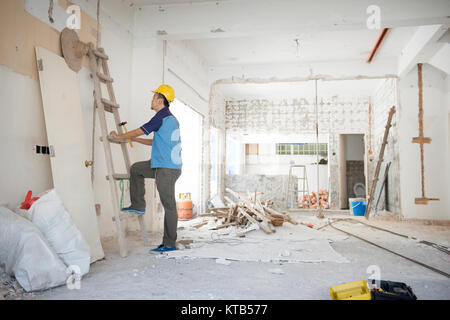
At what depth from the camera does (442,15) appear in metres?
4.08

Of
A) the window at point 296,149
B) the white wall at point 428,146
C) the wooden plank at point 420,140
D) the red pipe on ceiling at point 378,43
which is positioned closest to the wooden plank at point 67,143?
the red pipe on ceiling at point 378,43

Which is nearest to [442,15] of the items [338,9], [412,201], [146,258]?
[338,9]

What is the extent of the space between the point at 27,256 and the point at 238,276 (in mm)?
1443

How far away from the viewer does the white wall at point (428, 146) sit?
20.0 feet

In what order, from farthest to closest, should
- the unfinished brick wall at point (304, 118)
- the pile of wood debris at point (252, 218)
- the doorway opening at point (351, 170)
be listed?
the doorway opening at point (351, 170), the unfinished brick wall at point (304, 118), the pile of wood debris at point (252, 218)

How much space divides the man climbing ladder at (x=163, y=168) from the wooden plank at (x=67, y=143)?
0.38 metres

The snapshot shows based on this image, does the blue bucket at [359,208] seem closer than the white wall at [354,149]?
Yes

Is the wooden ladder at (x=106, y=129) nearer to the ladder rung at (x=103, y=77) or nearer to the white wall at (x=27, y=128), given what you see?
the ladder rung at (x=103, y=77)

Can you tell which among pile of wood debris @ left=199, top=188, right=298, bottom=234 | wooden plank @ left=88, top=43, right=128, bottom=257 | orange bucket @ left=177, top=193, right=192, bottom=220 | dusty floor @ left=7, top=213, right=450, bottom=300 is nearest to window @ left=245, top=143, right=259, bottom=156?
orange bucket @ left=177, top=193, right=192, bottom=220

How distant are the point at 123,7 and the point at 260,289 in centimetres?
406

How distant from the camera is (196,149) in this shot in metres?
7.17
